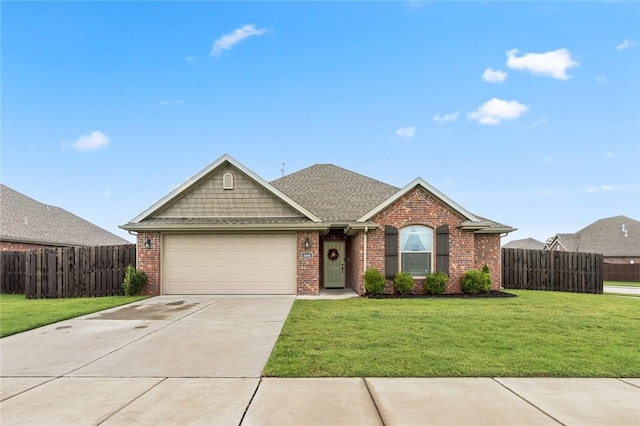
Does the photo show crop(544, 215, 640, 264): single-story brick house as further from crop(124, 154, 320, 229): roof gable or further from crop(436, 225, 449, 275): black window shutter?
crop(124, 154, 320, 229): roof gable

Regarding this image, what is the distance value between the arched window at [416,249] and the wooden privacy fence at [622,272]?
23136 mm

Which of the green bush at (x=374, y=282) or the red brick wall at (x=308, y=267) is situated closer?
the green bush at (x=374, y=282)

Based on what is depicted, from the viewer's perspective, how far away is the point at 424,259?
45.0ft

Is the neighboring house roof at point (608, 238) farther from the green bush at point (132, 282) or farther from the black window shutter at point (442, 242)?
the green bush at point (132, 282)

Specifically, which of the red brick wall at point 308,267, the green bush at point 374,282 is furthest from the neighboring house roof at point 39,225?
the green bush at point 374,282

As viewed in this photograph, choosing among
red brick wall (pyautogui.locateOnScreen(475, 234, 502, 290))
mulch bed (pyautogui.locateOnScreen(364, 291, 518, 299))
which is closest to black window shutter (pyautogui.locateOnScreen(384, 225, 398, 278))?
mulch bed (pyautogui.locateOnScreen(364, 291, 518, 299))

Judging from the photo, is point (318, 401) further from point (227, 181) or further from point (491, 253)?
point (491, 253)

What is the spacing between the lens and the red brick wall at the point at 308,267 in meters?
13.8

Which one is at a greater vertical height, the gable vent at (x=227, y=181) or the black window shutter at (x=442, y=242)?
the gable vent at (x=227, y=181)

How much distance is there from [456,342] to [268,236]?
8761 mm

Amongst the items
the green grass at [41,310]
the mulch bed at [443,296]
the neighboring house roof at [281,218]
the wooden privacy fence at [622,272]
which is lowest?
the wooden privacy fence at [622,272]

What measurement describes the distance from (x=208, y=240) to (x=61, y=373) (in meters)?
9.04

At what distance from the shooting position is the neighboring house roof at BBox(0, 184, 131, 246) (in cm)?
1889

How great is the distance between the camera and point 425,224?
13.6 m
